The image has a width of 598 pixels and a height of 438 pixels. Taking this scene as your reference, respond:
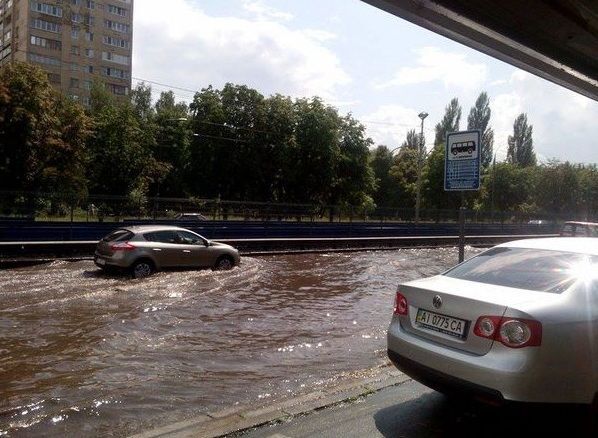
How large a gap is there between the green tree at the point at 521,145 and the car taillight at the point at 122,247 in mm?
78455

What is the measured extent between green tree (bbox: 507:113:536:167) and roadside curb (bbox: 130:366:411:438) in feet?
274

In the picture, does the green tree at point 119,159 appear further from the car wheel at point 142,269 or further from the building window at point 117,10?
the building window at point 117,10

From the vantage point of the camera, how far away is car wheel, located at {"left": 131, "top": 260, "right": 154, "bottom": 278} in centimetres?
1340

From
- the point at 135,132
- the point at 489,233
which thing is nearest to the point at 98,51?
the point at 135,132

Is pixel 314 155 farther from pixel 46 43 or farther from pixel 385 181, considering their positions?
pixel 46 43

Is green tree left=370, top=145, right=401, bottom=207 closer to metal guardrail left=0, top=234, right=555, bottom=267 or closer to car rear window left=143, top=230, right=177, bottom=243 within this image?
metal guardrail left=0, top=234, right=555, bottom=267

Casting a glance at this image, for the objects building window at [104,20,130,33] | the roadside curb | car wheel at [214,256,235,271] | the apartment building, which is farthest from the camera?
building window at [104,20,130,33]

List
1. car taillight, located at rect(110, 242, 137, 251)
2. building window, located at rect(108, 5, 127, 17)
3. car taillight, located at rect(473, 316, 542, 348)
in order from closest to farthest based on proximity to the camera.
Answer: car taillight, located at rect(473, 316, 542, 348)
car taillight, located at rect(110, 242, 137, 251)
building window, located at rect(108, 5, 127, 17)

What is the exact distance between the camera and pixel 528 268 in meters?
4.74

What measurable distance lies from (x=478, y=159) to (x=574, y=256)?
10.7 feet

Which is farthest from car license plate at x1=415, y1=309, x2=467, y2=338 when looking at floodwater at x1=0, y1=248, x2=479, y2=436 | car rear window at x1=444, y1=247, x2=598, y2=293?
floodwater at x1=0, y1=248, x2=479, y2=436

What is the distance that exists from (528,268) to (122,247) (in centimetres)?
1065

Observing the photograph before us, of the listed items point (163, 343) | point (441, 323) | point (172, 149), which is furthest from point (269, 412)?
point (172, 149)

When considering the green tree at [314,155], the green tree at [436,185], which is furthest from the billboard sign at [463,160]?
the green tree at [436,185]
